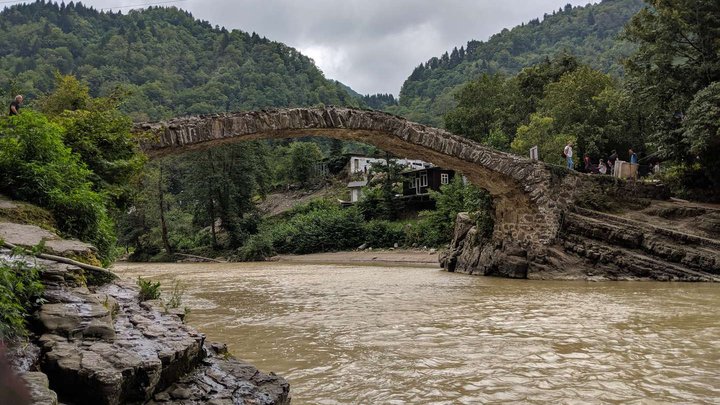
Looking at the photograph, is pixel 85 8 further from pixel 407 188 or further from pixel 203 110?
pixel 407 188

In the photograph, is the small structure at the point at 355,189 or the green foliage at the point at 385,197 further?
the small structure at the point at 355,189

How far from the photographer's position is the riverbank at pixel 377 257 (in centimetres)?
2611

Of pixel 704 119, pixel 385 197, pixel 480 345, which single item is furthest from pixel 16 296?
pixel 385 197

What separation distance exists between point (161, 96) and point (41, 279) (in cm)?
9910

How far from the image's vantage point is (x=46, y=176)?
611 centimetres

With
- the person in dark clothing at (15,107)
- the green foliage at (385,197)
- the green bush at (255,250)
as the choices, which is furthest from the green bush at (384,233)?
the person in dark clothing at (15,107)

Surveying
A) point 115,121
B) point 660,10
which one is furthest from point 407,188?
point 115,121

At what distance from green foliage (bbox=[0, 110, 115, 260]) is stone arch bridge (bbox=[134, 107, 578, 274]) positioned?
5.82 m

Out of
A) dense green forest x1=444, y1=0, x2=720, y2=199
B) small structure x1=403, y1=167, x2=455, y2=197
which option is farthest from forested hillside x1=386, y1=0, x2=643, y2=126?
dense green forest x1=444, y1=0, x2=720, y2=199

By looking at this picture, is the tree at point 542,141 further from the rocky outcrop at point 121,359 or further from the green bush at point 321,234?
the rocky outcrop at point 121,359

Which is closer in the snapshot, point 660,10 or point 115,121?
point 115,121

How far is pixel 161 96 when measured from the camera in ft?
310

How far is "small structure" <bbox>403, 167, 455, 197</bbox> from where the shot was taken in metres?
42.2

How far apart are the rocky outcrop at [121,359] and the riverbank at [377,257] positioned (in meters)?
20.1
